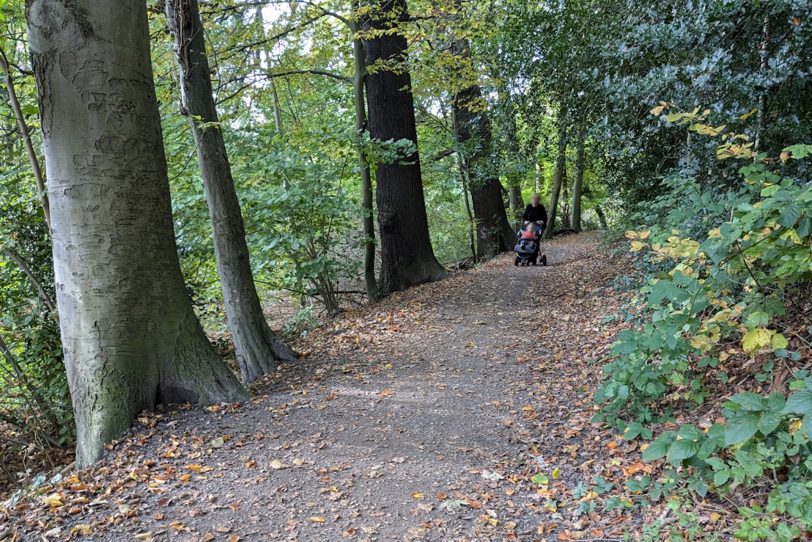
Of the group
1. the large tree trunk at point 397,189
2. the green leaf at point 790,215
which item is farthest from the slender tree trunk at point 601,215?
the green leaf at point 790,215

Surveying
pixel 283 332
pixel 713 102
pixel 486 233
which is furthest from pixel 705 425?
pixel 486 233

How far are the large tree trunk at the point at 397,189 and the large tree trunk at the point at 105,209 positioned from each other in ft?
19.7

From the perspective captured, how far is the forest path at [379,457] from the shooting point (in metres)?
3.01

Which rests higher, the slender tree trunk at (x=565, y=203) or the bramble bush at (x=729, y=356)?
the slender tree trunk at (x=565, y=203)

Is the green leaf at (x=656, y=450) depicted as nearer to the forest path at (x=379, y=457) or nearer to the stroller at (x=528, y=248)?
the forest path at (x=379, y=457)

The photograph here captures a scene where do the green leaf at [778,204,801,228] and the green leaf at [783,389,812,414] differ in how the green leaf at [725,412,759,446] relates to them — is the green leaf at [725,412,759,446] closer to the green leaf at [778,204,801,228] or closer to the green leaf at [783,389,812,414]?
the green leaf at [783,389,812,414]

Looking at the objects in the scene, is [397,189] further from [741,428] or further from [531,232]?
[741,428]

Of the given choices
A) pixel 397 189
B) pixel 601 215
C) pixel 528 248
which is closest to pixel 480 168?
pixel 528 248

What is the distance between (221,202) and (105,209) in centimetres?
199

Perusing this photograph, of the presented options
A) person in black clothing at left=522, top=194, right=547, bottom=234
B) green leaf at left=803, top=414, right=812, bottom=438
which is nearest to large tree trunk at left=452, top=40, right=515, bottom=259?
person in black clothing at left=522, top=194, right=547, bottom=234

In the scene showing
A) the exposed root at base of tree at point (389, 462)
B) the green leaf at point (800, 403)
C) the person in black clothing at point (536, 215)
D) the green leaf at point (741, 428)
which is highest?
the person in black clothing at point (536, 215)

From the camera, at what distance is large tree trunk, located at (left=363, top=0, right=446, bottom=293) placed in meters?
9.96

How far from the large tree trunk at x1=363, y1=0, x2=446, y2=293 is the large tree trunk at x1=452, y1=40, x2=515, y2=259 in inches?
57.4

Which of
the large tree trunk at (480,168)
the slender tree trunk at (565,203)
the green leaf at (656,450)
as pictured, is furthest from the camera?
the slender tree trunk at (565,203)
